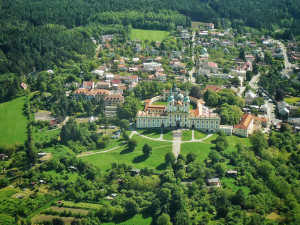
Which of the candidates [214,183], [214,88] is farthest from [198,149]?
[214,88]

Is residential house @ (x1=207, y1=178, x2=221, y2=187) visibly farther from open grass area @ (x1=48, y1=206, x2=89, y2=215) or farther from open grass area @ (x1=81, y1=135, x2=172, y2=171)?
open grass area @ (x1=48, y1=206, x2=89, y2=215)

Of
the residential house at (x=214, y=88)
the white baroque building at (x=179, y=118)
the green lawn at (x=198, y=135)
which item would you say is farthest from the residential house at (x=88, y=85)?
the green lawn at (x=198, y=135)

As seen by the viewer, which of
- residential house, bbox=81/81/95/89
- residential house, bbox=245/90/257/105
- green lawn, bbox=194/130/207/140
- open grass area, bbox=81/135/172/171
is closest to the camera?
open grass area, bbox=81/135/172/171

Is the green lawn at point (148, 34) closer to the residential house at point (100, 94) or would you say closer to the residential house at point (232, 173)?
the residential house at point (100, 94)

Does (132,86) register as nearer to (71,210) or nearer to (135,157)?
(135,157)

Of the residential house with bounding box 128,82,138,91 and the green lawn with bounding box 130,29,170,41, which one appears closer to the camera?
the residential house with bounding box 128,82,138,91

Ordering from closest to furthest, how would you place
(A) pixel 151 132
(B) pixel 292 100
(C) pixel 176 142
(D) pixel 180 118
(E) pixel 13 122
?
1. (C) pixel 176 142
2. (A) pixel 151 132
3. (D) pixel 180 118
4. (E) pixel 13 122
5. (B) pixel 292 100

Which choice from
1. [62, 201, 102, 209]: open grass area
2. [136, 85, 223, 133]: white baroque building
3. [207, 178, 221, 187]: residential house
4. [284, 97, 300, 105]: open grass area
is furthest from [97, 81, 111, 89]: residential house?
[62, 201, 102, 209]: open grass area
